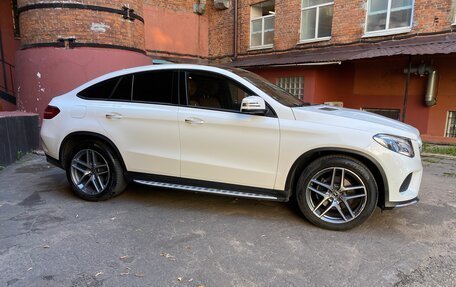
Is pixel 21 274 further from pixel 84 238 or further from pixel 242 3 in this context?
pixel 242 3

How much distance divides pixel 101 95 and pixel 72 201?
4.94 feet

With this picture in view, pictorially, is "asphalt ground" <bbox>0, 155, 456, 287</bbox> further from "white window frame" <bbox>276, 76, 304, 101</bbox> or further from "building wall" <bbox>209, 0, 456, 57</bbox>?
"white window frame" <bbox>276, 76, 304, 101</bbox>

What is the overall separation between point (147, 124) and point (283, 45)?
391 inches

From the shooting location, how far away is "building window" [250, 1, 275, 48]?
43.7ft

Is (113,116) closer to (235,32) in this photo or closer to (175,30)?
(175,30)

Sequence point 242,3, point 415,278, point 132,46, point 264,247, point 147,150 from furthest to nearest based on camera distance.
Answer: point 242,3, point 132,46, point 147,150, point 264,247, point 415,278

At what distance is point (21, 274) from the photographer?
2.68 m

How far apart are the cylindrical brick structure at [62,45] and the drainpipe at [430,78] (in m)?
8.02

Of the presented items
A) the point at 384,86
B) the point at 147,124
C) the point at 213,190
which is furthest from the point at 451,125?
the point at 147,124

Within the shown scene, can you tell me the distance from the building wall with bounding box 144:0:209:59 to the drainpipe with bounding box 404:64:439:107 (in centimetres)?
917

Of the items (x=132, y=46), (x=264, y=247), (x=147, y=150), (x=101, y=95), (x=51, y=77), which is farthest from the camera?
(x=132, y=46)

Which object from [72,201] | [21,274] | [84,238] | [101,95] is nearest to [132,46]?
[101,95]

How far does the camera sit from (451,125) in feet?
30.0

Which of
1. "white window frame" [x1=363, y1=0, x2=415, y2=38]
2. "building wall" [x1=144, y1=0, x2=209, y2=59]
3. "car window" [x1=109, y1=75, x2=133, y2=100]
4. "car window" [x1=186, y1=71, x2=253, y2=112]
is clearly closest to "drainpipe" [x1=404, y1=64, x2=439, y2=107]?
"white window frame" [x1=363, y1=0, x2=415, y2=38]
